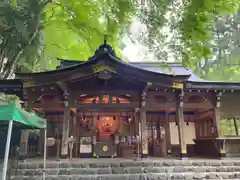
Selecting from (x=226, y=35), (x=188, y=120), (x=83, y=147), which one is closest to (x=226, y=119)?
(x=188, y=120)

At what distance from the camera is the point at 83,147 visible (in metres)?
10.1

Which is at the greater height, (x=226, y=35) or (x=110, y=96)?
(x=226, y=35)

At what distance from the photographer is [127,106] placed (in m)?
8.19

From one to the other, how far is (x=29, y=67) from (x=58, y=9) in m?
2.76

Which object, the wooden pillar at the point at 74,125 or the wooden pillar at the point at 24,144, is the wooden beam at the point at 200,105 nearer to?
the wooden pillar at the point at 74,125

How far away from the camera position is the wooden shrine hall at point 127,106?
24.4 feet

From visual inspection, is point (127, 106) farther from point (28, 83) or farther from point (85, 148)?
point (28, 83)

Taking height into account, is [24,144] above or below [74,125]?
below

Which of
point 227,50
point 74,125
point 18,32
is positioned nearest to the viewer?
point 18,32

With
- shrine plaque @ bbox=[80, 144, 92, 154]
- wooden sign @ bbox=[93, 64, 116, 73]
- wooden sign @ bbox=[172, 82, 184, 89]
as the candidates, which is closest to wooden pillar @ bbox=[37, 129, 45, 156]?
shrine plaque @ bbox=[80, 144, 92, 154]

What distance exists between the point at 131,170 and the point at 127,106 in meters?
2.44

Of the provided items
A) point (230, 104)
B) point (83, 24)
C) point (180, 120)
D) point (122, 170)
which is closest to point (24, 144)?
point (122, 170)

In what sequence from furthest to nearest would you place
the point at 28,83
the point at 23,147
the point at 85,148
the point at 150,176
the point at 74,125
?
1. the point at 74,125
2. the point at 85,148
3. the point at 28,83
4. the point at 23,147
5. the point at 150,176

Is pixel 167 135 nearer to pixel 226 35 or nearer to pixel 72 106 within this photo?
pixel 72 106
